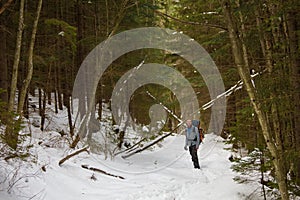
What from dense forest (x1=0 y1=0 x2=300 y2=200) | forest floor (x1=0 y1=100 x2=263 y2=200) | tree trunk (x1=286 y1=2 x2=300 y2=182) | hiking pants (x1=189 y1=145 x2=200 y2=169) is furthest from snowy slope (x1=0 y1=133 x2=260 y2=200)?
tree trunk (x1=286 y1=2 x2=300 y2=182)

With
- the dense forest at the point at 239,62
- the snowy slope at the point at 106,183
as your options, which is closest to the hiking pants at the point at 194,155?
the snowy slope at the point at 106,183

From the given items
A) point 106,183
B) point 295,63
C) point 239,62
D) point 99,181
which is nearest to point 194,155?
point 106,183

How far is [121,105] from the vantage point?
708 inches

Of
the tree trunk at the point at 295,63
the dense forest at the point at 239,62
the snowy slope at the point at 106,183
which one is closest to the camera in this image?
the dense forest at the point at 239,62

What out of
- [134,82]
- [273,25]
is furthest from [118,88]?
[273,25]

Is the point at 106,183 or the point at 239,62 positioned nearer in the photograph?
the point at 239,62

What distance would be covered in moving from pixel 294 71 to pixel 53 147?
782 cm

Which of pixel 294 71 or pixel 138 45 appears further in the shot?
pixel 138 45

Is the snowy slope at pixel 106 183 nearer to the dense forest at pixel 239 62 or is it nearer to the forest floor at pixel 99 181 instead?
the forest floor at pixel 99 181

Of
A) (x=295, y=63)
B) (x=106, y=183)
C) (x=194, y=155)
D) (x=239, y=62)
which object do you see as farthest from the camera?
(x=194, y=155)

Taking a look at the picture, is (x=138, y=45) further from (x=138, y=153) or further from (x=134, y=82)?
(x=138, y=153)

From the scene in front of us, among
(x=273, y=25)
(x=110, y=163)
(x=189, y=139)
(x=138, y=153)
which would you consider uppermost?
(x=273, y=25)

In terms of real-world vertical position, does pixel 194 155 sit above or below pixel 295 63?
below

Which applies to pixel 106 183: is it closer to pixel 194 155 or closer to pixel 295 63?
pixel 194 155
